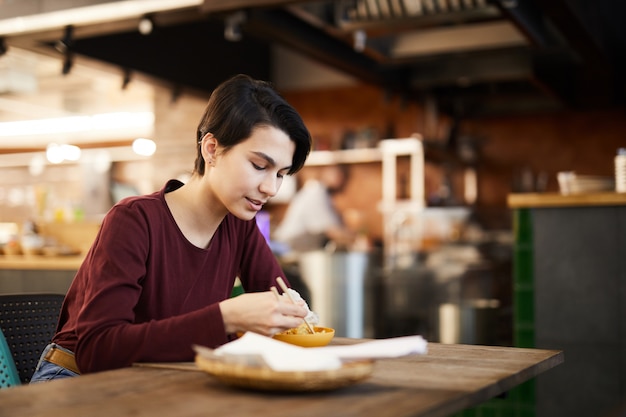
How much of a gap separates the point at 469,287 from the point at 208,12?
318 centimetres

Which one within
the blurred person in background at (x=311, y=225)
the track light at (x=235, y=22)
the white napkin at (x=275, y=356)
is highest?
the track light at (x=235, y=22)

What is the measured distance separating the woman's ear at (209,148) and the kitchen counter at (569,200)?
244 centimetres

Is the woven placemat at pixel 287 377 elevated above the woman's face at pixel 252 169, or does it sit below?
below

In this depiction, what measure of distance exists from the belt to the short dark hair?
579 mm

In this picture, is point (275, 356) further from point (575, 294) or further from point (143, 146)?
point (143, 146)

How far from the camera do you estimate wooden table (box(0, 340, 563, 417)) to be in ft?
3.54

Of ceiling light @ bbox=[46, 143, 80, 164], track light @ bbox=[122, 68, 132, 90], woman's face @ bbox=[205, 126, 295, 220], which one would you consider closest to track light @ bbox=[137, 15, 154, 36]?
track light @ bbox=[122, 68, 132, 90]

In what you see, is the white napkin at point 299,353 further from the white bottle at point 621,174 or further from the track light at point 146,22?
the track light at point 146,22

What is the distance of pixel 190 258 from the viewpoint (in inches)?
70.6

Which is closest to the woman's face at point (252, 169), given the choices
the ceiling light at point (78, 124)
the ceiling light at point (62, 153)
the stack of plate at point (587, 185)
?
the stack of plate at point (587, 185)

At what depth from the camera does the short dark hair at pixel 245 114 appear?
1.74 meters

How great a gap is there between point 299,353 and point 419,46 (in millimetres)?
4827

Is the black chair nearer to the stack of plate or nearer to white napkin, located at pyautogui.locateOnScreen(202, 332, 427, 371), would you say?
white napkin, located at pyautogui.locateOnScreen(202, 332, 427, 371)

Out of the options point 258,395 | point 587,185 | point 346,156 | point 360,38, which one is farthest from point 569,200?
point 346,156
